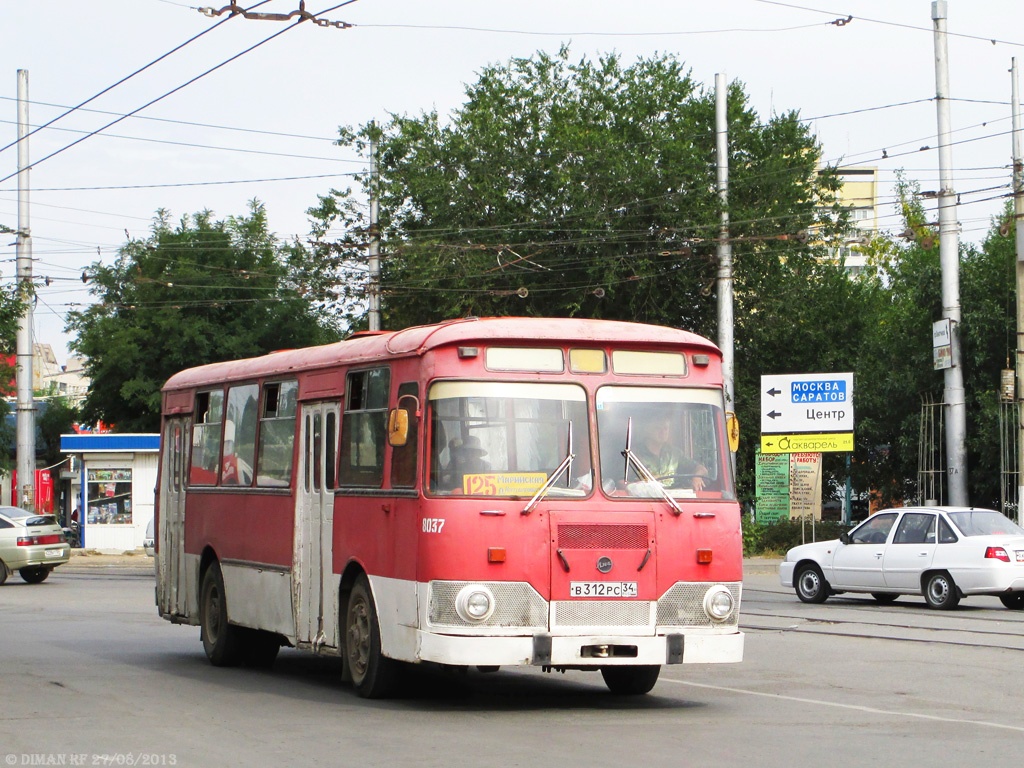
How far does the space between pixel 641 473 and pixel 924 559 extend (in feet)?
40.9

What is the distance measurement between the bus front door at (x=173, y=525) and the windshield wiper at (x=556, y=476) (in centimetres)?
618

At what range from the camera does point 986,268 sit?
39.4 metres

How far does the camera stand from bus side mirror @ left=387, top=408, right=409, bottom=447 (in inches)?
431

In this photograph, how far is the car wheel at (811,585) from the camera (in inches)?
953

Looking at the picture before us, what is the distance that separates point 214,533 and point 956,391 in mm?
20798

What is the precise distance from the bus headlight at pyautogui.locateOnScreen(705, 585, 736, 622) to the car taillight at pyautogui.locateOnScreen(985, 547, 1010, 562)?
1163 cm

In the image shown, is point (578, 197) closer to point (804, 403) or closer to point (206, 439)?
point (804, 403)

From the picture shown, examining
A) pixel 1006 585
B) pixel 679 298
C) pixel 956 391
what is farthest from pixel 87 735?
pixel 679 298

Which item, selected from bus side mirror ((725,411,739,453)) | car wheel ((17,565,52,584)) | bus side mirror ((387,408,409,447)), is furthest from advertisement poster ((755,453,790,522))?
bus side mirror ((387,408,409,447))

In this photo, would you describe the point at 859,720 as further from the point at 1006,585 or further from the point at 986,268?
the point at 986,268

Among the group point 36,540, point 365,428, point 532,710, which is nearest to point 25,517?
point 36,540

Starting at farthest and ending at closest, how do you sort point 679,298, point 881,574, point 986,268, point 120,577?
point 679,298, point 986,268, point 120,577, point 881,574

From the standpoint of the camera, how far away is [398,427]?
11.0 m

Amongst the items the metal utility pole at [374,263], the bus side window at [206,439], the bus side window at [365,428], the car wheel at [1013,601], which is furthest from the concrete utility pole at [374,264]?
the bus side window at [365,428]
